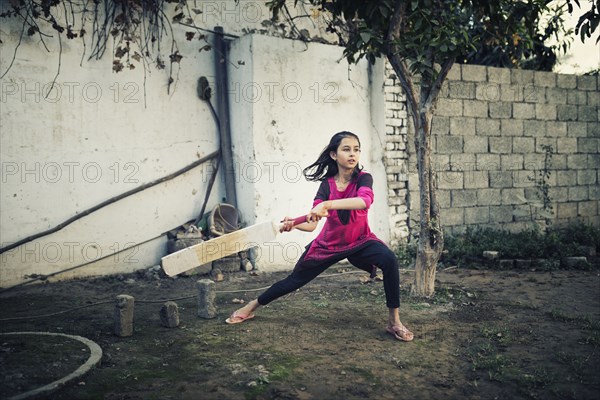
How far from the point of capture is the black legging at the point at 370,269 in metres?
3.91

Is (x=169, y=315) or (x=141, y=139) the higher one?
(x=141, y=139)

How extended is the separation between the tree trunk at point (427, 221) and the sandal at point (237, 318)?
5.69 feet

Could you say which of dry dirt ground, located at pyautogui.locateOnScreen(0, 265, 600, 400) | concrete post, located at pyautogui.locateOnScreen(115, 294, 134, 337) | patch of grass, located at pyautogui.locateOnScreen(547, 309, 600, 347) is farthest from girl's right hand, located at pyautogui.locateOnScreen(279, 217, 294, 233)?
patch of grass, located at pyautogui.locateOnScreen(547, 309, 600, 347)

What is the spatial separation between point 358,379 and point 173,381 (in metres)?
1.12

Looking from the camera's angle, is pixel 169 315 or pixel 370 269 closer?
pixel 370 269

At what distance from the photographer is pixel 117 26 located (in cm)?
630

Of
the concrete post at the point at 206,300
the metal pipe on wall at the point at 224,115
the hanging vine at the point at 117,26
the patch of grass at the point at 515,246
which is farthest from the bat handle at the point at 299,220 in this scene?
the patch of grass at the point at 515,246

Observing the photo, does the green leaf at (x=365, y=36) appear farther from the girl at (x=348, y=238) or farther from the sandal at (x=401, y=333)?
the sandal at (x=401, y=333)

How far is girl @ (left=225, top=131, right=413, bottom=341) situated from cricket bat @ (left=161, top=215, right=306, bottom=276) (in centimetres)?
15

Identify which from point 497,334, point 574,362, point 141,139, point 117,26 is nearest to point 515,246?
point 497,334

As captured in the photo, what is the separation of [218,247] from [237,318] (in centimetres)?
85

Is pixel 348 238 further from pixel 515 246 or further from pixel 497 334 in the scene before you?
pixel 515 246

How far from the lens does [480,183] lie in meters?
8.02

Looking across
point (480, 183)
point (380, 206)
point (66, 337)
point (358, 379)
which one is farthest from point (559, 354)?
point (480, 183)
